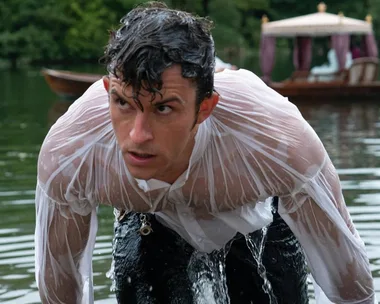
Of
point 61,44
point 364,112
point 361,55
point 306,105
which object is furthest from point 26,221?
point 61,44

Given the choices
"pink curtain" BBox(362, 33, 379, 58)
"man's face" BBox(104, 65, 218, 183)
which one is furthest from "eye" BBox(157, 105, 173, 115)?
"pink curtain" BBox(362, 33, 379, 58)

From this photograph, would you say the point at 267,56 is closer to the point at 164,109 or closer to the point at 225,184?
the point at 225,184

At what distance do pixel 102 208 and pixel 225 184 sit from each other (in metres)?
5.64

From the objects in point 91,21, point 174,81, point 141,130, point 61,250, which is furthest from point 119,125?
point 91,21

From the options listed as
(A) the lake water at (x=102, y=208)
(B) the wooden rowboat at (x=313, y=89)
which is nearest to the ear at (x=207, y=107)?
(A) the lake water at (x=102, y=208)

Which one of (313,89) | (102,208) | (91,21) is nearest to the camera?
(102,208)

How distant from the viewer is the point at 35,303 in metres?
6.33

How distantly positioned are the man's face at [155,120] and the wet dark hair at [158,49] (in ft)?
0.09

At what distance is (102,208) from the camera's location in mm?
9438

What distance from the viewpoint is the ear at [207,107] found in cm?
352

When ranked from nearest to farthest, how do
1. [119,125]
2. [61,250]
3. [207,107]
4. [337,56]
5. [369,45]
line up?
[119,125] → [207,107] → [61,250] → [337,56] → [369,45]

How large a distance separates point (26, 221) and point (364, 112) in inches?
555

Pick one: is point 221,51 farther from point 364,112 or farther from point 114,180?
point 114,180

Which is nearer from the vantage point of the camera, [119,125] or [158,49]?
[158,49]
